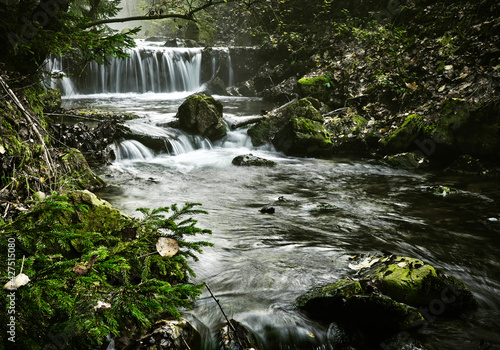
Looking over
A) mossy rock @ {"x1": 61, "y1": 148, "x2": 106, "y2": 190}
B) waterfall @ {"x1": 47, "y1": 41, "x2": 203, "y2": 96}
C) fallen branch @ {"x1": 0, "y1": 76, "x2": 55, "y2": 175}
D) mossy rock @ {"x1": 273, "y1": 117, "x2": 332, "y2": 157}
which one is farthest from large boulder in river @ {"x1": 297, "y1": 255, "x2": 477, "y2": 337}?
waterfall @ {"x1": 47, "y1": 41, "x2": 203, "y2": 96}

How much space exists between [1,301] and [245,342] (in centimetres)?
167

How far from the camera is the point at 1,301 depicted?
1255 millimetres

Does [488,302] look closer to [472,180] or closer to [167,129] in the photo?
[472,180]

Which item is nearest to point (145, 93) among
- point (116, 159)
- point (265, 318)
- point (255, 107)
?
point (255, 107)

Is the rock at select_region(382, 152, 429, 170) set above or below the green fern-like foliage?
below

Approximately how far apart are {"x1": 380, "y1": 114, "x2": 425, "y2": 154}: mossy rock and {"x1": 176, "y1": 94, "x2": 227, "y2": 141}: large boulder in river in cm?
576

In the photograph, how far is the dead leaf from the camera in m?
2.41

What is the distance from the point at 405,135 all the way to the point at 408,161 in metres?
0.83

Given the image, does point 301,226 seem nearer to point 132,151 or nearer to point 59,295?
point 59,295

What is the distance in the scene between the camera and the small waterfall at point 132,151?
906 cm

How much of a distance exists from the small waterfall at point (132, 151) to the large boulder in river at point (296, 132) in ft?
12.7

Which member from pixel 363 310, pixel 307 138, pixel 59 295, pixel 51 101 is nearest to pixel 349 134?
pixel 307 138

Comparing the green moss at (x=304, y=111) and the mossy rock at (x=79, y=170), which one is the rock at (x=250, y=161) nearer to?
the green moss at (x=304, y=111)

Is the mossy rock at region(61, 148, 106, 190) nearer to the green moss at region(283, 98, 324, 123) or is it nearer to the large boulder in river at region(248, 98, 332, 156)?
the large boulder in river at region(248, 98, 332, 156)
